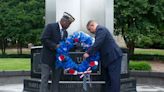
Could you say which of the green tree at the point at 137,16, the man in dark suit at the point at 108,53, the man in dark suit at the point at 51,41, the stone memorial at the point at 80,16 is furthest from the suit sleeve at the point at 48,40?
the green tree at the point at 137,16

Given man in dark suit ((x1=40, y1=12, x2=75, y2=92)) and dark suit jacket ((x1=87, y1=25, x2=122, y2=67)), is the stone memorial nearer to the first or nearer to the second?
man in dark suit ((x1=40, y1=12, x2=75, y2=92))

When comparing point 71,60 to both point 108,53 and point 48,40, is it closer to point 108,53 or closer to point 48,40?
point 48,40

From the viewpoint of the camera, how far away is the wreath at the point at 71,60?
861cm

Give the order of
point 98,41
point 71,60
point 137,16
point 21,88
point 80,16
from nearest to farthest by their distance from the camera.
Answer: point 98,41 < point 71,60 < point 80,16 < point 21,88 < point 137,16

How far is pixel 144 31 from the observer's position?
25656mm

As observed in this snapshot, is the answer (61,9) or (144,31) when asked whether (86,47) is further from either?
(144,31)

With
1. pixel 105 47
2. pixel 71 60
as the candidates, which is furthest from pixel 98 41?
pixel 71 60

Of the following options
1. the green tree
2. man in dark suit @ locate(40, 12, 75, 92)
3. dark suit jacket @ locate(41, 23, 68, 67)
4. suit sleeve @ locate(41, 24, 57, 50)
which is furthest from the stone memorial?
the green tree

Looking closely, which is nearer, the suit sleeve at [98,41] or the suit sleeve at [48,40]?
the suit sleeve at [98,41]

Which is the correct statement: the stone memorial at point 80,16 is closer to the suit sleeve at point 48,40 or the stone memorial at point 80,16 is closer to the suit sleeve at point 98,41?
the suit sleeve at point 48,40

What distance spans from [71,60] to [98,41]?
0.77 meters

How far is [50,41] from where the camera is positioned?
8.59m

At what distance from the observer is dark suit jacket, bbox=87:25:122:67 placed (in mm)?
8430

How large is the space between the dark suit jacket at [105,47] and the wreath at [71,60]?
142 mm
